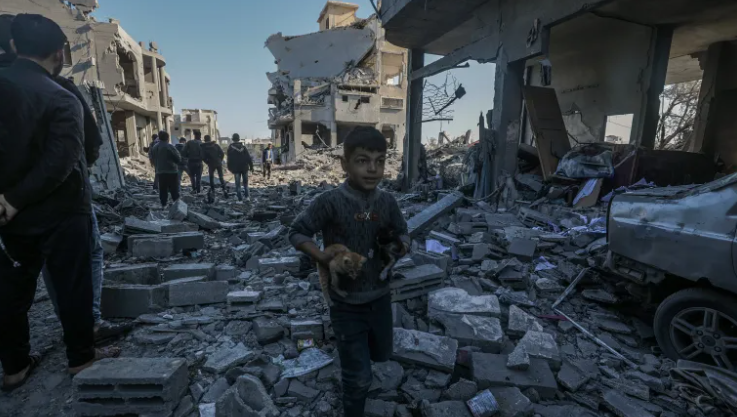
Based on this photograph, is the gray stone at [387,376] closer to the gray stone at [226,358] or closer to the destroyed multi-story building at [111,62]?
the gray stone at [226,358]

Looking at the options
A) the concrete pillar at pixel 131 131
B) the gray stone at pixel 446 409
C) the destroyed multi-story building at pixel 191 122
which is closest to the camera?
the gray stone at pixel 446 409

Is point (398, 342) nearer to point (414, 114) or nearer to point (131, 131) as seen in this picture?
point (414, 114)

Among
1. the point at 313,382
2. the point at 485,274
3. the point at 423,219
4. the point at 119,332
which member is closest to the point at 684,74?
the point at 423,219

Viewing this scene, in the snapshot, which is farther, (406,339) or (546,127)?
(546,127)

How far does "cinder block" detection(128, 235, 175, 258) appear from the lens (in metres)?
4.74

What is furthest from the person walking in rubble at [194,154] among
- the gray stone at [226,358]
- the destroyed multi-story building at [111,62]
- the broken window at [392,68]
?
the broken window at [392,68]

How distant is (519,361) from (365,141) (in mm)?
1990

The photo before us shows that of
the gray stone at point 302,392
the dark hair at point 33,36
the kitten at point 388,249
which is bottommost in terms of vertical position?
the gray stone at point 302,392

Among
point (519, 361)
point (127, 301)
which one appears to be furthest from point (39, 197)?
point (519, 361)

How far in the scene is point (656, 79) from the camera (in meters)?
8.66

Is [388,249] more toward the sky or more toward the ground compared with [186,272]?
more toward the sky

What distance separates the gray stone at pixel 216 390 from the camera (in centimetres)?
215

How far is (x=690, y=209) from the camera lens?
102 inches

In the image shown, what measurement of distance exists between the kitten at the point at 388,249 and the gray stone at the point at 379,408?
89cm
